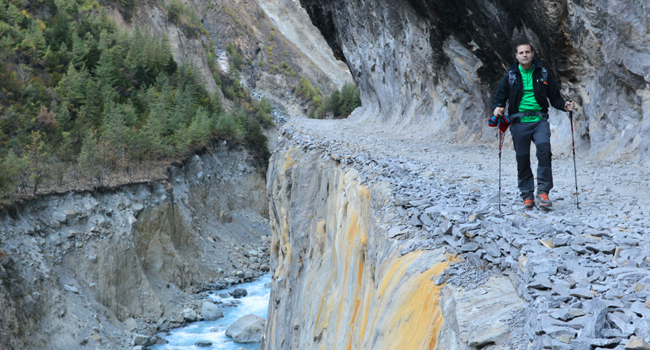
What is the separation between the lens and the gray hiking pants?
207 inches

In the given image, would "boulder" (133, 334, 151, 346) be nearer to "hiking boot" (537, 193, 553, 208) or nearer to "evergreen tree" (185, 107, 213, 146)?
"evergreen tree" (185, 107, 213, 146)

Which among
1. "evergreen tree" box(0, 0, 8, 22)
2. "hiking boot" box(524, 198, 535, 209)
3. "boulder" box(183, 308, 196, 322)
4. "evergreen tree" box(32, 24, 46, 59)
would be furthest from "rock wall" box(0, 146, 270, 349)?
"evergreen tree" box(0, 0, 8, 22)

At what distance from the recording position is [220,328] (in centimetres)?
2270

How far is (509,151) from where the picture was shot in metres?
12.9

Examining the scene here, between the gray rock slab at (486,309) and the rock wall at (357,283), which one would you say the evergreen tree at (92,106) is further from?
the gray rock slab at (486,309)

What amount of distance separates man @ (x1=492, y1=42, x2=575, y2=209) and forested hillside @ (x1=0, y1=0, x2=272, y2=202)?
72.6ft

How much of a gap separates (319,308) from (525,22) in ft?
29.2

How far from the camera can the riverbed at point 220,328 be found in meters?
21.1

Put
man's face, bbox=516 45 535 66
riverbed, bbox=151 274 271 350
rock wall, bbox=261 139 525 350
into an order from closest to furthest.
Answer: rock wall, bbox=261 139 525 350
man's face, bbox=516 45 535 66
riverbed, bbox=151 274 271 350

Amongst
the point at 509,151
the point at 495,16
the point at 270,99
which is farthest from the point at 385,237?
the point at 270,99

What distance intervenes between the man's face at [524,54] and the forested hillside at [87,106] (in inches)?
877

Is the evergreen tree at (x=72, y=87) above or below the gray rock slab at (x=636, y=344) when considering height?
above

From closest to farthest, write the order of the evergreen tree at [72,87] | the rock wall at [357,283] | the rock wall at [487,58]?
the rock wall at [357,283] → the rock wall at [487,58] → the evergreen tree at [72,87]

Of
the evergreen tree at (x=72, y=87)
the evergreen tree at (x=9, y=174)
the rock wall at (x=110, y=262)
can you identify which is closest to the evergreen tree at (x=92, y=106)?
the evergreen tree at (x=72, y=87)
